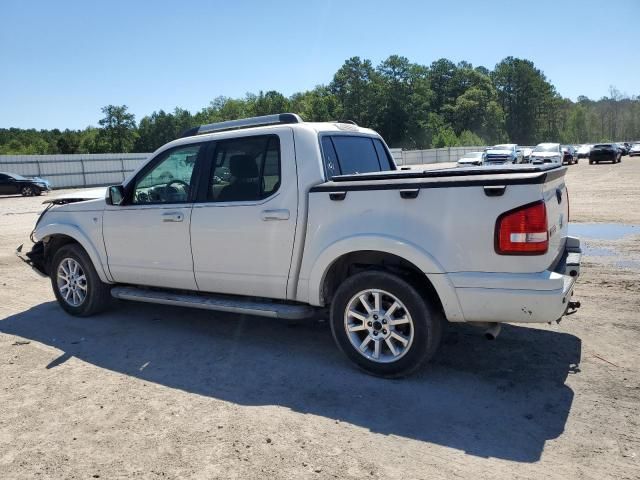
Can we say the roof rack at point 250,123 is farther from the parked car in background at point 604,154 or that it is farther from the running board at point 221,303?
the parked car in background at point 604,154

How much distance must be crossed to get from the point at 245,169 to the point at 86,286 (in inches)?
100

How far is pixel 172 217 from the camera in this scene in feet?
16.9

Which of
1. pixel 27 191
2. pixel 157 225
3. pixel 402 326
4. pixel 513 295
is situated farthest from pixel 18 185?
pixel 513 295

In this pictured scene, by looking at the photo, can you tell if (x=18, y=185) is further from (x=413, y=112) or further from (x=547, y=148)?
(x=413, y=112)

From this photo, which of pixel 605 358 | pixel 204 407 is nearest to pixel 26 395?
pixel 204 407

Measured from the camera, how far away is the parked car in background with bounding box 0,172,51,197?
93.9ft

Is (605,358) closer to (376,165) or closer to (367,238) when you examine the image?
(367,238)

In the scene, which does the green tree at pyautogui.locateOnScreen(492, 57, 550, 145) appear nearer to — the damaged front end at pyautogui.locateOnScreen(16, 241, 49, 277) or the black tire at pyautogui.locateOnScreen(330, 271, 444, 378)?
the damaged front end at pyautogui.locateOnScreen(16, 241, 49, 277)

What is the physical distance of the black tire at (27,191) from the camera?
29245 mm

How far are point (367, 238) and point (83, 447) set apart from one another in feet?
7.72

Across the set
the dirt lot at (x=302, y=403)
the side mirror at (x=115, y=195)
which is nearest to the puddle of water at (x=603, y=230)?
the dirt lot at (x=302, y=403)

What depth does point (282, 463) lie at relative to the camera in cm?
311

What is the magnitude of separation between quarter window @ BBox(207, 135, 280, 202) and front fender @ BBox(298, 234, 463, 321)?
80 centimetres

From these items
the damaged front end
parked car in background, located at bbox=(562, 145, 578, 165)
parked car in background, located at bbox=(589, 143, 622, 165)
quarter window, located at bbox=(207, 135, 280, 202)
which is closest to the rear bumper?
quarter window, located at bbox=(207, 135, 280, 202)
